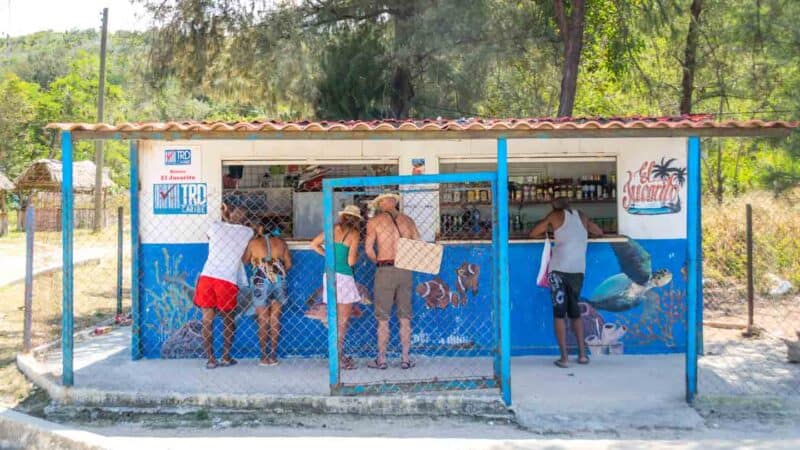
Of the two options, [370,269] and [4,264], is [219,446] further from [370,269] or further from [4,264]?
[4,264]

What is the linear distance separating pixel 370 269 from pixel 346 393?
184cm

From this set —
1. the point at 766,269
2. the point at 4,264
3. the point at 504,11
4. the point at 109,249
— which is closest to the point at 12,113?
the point at 109,249

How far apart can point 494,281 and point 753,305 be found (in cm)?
592

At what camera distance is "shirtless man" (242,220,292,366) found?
304 inches

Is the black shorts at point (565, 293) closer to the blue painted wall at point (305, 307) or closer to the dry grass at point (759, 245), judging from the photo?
the blue painted wall at point (305, 307)

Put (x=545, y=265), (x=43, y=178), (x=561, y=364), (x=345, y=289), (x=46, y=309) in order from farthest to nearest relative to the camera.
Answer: (x=43, y=178) < (x=46, y=309) < (x=545, y=265) < (x=561, y=364) < (x=345, y=289)

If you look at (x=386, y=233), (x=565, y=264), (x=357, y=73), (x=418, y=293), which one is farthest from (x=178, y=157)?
(x=357, y=73)

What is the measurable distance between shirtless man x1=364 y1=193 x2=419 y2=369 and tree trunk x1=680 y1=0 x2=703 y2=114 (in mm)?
Result: 8260

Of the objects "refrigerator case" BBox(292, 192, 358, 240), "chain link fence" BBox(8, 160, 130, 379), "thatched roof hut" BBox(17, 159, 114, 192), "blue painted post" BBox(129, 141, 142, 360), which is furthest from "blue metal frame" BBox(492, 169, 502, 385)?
"thatched roof hut" BBox(17, 159, 114, 192)

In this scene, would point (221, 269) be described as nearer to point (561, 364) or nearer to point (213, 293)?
point (213, 293)

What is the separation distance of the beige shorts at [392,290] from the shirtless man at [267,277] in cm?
105

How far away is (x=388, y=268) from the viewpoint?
24.0 feet

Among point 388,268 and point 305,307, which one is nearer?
point 388,268

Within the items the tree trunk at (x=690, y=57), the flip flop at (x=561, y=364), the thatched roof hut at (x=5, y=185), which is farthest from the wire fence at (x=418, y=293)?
the thatched roof hut at (x=5, y=185)
